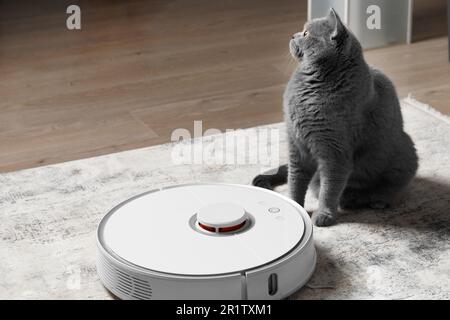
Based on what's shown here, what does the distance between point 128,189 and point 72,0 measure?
2119 millimetres

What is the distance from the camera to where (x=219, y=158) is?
2479 millimetres

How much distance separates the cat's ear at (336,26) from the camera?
6.37 feet

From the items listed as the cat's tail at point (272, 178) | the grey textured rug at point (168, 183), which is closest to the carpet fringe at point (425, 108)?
the grey textured rug at point (168, 183)

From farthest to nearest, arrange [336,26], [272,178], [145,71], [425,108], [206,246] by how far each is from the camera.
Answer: [145,71], [425,108], [272,178], [336,26], [206,246]

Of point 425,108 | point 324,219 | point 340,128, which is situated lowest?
point 324,219

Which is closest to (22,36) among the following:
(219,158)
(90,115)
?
(90,115)

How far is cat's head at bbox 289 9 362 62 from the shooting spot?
6.43ft

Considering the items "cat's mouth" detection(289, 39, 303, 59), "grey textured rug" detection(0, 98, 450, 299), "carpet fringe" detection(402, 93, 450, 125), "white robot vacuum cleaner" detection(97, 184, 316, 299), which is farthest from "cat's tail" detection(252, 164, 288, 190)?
"carpet fringe" detection(402, 93, 450, 125)

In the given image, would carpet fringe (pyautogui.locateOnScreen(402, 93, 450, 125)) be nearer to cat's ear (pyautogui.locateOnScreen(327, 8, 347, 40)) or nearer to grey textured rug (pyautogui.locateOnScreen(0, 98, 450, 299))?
grey textured rug (pyautogui.locateOnScreen(0, 98, 450, 299))

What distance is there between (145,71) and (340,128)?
4.74 ft

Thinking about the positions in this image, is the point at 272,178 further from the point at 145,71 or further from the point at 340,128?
the point at 145,71

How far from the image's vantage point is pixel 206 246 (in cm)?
180

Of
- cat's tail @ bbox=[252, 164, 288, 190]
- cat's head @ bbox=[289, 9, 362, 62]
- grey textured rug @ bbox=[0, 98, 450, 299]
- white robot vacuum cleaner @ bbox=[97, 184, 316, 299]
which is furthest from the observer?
cat's tail @ bbox=[252, 164, 288, 190]

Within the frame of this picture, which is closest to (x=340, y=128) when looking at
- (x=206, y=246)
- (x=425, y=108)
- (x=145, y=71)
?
(x=206, y=246)
